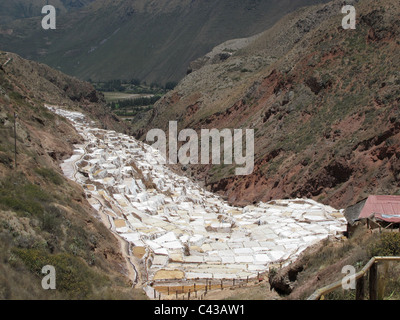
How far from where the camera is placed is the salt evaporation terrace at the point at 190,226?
1308 cm

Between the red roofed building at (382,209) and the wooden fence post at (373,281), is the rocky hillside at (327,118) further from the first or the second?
the wooden fence post at (373,281)

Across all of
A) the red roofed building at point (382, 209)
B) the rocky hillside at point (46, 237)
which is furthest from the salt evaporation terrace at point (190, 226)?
the red roofed building at point (382, 209)

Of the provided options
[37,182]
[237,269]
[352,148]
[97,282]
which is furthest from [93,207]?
[352,148]

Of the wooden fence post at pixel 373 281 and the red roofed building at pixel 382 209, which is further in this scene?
the red roofed building at pixel 382 209

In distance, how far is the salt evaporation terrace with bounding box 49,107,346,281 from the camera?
13081 mm

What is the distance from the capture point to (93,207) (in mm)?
15570

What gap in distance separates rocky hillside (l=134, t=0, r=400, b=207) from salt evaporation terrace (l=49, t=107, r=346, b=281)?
317cm

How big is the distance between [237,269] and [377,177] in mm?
13256

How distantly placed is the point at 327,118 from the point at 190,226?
1688 centimetres

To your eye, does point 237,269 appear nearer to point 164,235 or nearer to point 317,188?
point 164,235

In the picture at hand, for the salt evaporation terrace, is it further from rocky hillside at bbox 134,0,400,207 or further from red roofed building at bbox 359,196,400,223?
rocky hillside at bbox 134,0,400,207

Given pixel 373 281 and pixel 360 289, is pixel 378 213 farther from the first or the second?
pixel 360 289

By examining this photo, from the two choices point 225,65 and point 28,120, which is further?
point 225,65

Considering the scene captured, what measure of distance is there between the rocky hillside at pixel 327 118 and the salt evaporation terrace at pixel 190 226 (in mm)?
3169
